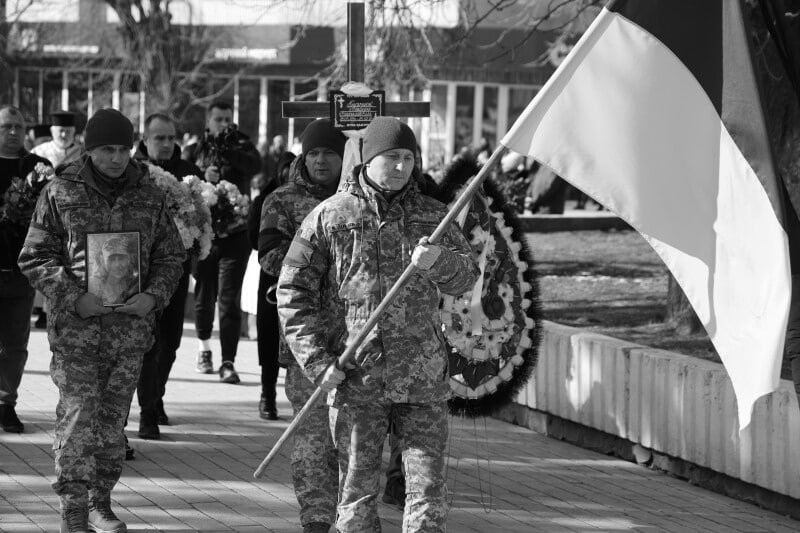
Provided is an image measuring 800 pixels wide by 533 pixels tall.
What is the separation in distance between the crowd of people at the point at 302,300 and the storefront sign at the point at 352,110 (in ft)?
1.62

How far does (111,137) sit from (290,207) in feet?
3.46

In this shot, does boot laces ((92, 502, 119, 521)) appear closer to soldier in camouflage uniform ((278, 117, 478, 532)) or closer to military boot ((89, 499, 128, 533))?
military boot ((89, 499, 128, 533))

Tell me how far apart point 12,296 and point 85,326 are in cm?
253

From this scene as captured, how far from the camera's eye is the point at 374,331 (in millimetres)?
5203

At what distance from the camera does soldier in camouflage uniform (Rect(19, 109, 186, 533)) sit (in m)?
5.96

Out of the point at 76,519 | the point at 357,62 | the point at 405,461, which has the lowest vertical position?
the point at 76,519

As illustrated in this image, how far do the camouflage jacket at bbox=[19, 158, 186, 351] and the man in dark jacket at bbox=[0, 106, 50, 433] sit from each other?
2176 mm

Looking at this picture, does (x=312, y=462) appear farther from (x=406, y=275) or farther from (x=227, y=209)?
(x=227, y=209)

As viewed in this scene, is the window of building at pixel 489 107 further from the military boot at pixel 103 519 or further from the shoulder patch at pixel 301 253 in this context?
the shoulder patch at pixel 301 253

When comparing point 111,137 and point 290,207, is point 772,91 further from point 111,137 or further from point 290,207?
point 111,137

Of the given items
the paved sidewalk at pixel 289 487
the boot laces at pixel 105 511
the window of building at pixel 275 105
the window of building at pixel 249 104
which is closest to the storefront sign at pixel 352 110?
the paved sidewalk at pixel 289 487

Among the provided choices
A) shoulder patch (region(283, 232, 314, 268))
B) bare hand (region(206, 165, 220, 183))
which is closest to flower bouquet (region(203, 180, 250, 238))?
bare hand (region(206, 165, 220, 183))

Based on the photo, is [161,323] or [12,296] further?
[161,323]

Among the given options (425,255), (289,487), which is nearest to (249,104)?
(289,487)
